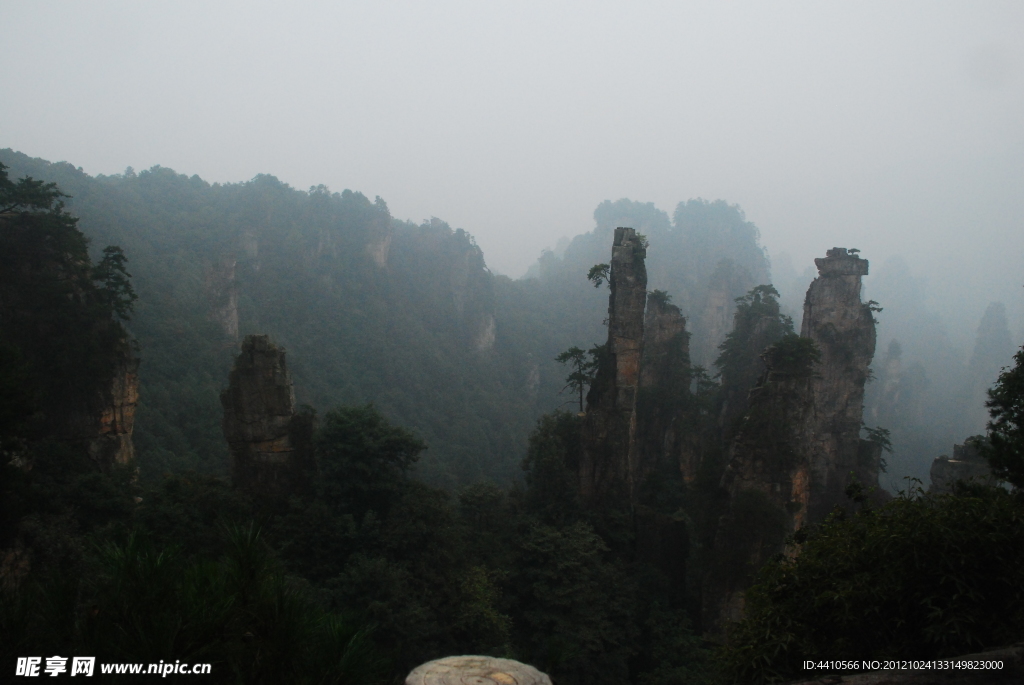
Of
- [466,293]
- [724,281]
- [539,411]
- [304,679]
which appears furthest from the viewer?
[466,293]

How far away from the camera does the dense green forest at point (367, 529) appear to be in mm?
4543

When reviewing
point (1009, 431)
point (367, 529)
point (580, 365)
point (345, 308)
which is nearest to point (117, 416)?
point (367, 529)

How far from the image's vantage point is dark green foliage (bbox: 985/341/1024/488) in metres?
7.76

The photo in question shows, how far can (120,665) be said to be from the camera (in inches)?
150

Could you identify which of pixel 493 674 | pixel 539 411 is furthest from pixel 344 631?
pixel 539 411

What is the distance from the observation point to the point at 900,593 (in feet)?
17.5

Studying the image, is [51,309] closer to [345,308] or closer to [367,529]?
[367,529]

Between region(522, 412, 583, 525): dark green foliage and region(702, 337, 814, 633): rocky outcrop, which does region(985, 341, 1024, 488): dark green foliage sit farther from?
A: region(522, 412, 583, 525): dark green foliage

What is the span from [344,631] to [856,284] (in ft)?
104

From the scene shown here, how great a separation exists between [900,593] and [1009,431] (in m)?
4.89

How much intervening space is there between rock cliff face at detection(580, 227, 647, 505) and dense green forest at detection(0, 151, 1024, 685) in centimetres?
88

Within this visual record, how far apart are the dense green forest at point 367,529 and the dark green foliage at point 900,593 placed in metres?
0.03

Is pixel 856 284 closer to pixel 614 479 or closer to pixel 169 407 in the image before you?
pixel 614 479

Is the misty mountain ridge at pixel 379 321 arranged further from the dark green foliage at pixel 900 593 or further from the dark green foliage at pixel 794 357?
the dark green foliage at pixel 900 593
